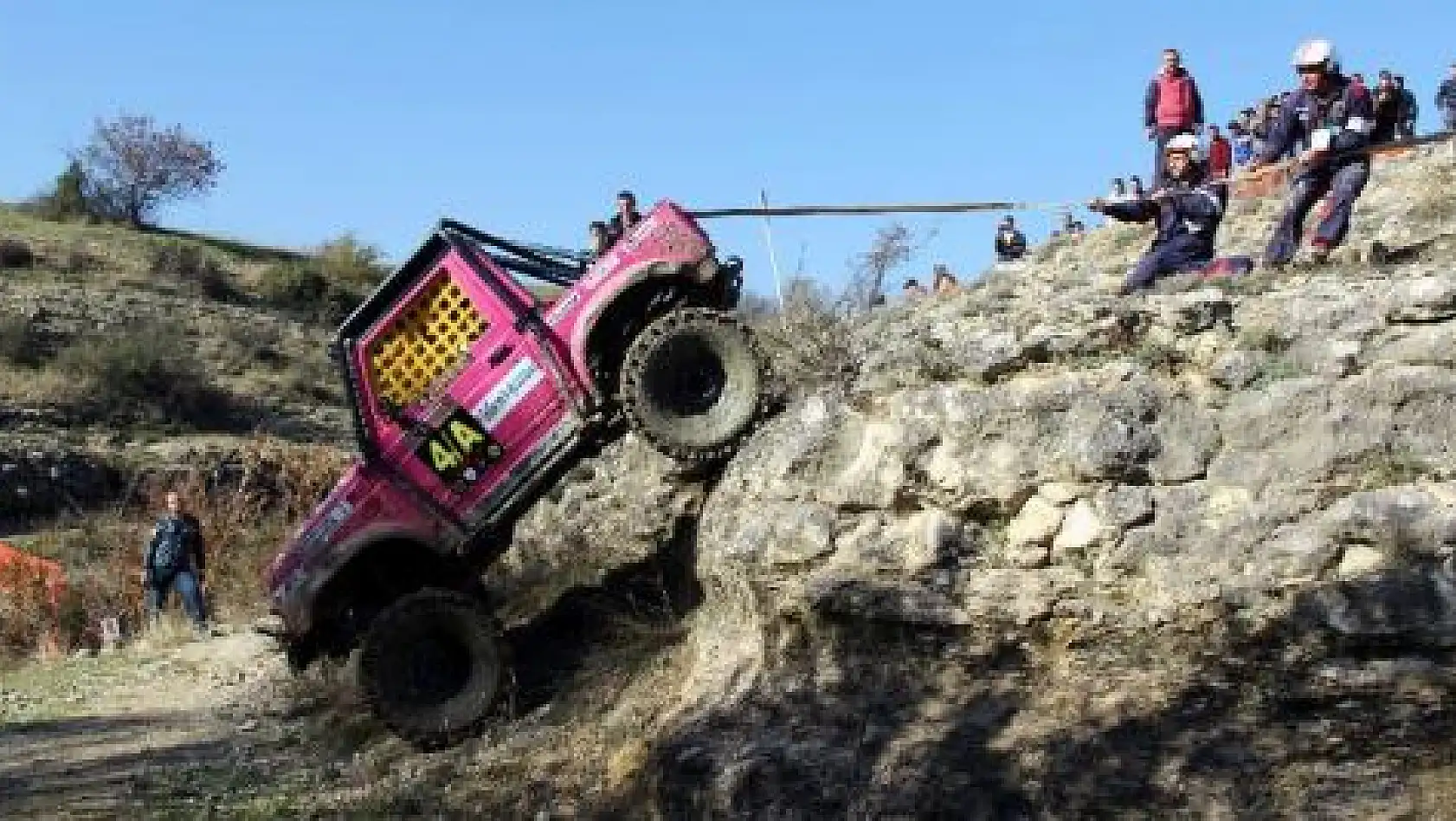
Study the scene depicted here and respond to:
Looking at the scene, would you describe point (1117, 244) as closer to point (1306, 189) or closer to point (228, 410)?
point (1306, 189)

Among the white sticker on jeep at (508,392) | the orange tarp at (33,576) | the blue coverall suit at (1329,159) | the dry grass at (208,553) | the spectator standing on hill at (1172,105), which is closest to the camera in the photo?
the blue coverall suit at (1329,159)

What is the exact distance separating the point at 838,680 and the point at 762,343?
103 inches

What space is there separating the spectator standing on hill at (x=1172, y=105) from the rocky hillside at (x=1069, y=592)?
4.69 meters

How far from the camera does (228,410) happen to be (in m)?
38.3

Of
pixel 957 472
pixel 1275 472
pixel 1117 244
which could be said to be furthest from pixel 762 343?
pixel 1117 244

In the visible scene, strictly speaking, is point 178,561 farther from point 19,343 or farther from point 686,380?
point 19,343

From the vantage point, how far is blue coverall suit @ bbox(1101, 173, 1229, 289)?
8.11m

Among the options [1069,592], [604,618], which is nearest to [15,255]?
[604,618]

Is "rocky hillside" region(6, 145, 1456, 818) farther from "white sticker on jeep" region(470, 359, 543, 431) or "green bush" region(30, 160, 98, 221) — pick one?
"green bush" region(30, 160, 98, 221)

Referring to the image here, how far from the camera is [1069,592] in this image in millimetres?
6207

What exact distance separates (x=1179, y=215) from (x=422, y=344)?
13.2ft

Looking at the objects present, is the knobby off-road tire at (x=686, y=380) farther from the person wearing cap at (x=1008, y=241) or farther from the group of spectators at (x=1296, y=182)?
the person wearing cap at (x=1008, y=241)

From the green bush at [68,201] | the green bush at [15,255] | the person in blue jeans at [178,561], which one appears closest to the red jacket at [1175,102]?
the person in blue jeans at [178,561]

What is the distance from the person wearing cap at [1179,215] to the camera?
26.6 feet
